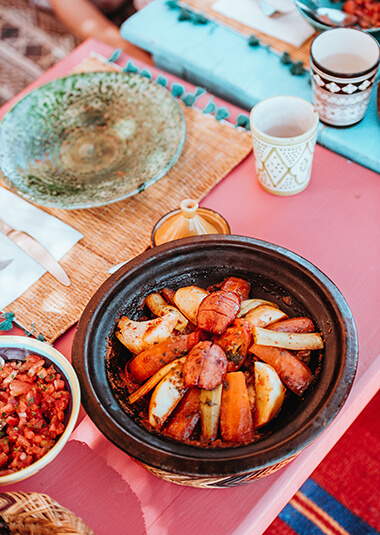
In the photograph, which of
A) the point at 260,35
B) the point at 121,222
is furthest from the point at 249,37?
the point at 121,222

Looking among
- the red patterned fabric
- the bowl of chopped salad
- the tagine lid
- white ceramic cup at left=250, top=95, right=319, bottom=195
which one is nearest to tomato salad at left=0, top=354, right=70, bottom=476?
the bowl of chopped salad

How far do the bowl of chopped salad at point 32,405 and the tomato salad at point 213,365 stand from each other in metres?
0.09

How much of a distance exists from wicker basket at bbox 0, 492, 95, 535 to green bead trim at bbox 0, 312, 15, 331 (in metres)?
0.40

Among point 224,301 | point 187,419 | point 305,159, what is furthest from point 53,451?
point 305,159

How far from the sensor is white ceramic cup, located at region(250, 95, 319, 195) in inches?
39.1

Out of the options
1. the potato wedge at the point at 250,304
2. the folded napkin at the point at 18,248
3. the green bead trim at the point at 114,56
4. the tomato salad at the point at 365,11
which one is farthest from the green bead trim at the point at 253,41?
the potato wedge at the point at 250,304

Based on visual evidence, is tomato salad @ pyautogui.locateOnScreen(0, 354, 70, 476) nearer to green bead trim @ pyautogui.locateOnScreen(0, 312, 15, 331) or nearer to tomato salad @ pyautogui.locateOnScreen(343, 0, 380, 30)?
green bead trim @ pyautogui.locateOnScreen(0, 312, 15, 331)

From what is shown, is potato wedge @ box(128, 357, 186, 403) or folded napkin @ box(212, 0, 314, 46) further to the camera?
folded napkin @ box(212, 0, 314, 46)

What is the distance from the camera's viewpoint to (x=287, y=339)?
2.44 feet

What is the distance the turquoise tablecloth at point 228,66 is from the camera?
1.18 metres

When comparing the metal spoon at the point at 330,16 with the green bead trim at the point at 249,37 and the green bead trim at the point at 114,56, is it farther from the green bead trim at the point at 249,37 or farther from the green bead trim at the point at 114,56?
the green bead trim at the point at 114,56

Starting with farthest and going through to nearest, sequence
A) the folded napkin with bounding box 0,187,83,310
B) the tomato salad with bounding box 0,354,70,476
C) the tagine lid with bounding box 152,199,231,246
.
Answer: the folded napkin with bounding box 0,187,83,310 < the tagine lid with bounding box 152,199,231,246 < the tomato salad with bounding box 0,354,70,476

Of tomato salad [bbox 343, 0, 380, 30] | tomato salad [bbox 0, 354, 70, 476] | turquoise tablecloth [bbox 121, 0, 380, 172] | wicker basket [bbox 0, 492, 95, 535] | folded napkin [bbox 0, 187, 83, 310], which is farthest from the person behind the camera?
tomato salad [bbox 343, 0, 380, 30]

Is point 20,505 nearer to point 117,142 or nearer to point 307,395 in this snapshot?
point 307,395
